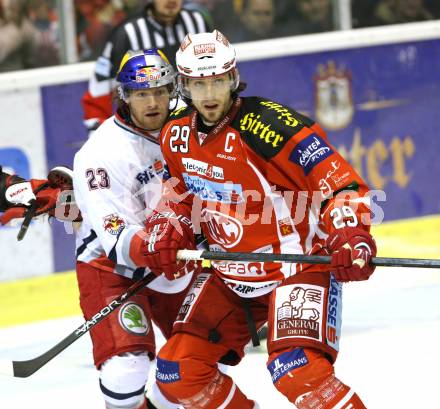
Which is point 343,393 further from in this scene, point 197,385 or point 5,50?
point 5,50

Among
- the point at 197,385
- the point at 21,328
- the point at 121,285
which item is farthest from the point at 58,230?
the point at 197,385

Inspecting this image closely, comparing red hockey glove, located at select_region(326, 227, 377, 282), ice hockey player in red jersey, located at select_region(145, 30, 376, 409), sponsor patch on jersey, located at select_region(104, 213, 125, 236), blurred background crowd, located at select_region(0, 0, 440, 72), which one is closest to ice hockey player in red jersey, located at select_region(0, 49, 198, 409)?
sponsor patch on jersey, located at select_region(104, 213, 125, 236)

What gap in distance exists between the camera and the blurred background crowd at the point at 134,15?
6770mm

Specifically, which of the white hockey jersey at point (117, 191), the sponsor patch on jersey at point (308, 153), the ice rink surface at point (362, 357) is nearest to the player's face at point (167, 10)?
the ice rink surface at point (362, 357)

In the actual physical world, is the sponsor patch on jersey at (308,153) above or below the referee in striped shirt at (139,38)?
below

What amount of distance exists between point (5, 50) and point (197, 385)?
10.3ft

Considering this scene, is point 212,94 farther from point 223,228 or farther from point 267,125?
point 223,228

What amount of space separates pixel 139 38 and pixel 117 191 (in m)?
2.06

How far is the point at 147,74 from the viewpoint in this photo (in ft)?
14.6

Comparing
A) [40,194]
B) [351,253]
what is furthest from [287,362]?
[40,194]

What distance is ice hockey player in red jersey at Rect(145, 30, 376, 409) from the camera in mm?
3918

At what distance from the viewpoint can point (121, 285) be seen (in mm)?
4531

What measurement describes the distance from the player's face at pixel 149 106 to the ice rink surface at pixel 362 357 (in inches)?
44.9

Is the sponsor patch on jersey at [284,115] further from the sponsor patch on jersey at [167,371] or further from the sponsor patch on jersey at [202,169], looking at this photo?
the sponsor patch on jersey at [167,371]
